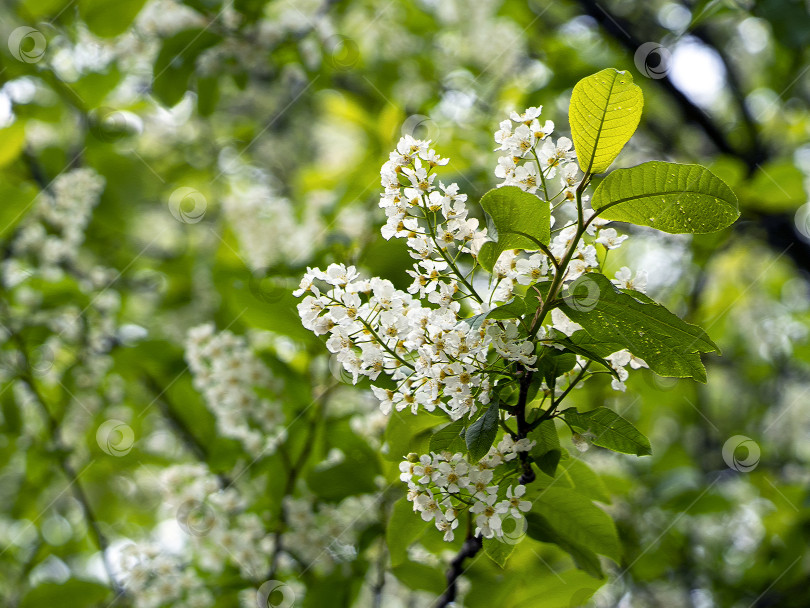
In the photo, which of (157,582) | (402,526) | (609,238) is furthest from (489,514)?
(157,582)

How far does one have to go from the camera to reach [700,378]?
927 millimetres

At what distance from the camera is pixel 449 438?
989mm

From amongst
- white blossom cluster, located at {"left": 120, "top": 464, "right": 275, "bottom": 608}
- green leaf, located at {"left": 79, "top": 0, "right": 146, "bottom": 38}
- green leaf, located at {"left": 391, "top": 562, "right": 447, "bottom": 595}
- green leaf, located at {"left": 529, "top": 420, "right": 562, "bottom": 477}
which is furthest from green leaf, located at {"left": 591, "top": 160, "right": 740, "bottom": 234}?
green leaf, located at {"left": 79, "top": 0, "right": 146, "bottom": 38}

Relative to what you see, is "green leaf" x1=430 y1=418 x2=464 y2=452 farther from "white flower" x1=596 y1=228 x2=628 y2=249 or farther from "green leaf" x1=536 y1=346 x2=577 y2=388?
"white flower" x1=596 y1=228 x2=628 y2=249

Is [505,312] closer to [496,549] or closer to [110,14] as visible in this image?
[496,549]

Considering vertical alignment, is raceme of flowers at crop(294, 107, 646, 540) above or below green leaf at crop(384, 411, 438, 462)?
above

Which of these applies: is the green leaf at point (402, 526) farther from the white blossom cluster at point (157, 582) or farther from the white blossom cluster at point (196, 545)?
the white blossom cluster at point (157, 582)

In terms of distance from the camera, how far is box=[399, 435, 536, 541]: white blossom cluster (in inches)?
37.7

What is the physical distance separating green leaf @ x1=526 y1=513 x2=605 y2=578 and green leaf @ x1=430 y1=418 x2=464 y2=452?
21cm

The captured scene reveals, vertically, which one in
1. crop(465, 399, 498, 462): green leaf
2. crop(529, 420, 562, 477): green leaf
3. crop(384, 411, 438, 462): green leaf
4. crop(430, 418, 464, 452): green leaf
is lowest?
crop(384, 411, 438, 462): green leaf

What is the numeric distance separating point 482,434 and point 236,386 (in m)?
1.16

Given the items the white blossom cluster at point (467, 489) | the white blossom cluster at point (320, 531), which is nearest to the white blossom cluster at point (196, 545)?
the white blossom cluster at point (320, 531)

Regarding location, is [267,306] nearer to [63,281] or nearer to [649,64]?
[63,281]

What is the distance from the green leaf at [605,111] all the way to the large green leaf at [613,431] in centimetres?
34
